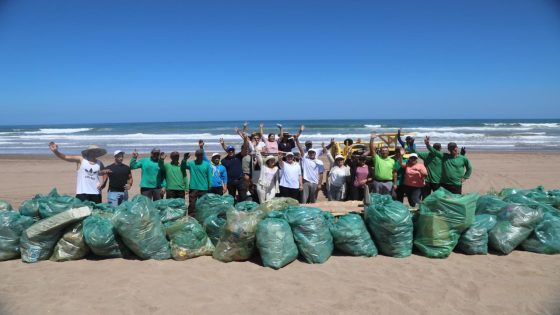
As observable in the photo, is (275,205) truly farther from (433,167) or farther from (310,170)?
(433,167)

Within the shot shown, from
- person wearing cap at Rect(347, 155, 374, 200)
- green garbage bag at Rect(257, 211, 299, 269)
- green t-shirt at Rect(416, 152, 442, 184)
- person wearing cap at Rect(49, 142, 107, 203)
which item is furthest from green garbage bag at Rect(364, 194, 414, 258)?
person wearing cap at Rect(49, 142, 107, 203)

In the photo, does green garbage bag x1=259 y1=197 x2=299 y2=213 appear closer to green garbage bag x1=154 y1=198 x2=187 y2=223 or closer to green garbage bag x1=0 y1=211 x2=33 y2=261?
green garbage bag x1=154 y1=198 x2=187 y2=223

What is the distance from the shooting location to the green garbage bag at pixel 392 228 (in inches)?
185

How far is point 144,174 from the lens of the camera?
6133 millimetres

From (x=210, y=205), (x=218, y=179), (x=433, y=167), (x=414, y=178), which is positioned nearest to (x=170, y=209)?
(x=210, y=205)

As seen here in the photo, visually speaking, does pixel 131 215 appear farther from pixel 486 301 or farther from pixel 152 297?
pixel 486 301

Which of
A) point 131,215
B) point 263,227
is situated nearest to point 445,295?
point 263,227

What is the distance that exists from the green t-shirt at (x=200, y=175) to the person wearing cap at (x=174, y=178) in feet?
0.64

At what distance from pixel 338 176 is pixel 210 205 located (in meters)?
2.36

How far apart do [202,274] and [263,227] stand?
885mm

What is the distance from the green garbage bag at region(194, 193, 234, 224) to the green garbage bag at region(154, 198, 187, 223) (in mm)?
289

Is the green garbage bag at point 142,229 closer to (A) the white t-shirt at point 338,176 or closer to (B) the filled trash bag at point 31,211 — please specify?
(B) the filled trash bag at point 31,211

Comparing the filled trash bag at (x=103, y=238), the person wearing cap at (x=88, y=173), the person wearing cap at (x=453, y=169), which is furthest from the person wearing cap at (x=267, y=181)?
the person wearing cap at (x=453, y=169)

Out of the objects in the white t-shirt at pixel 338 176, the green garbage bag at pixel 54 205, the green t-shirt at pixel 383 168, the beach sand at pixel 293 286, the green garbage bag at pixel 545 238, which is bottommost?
the beach sand at pixel 293 286
